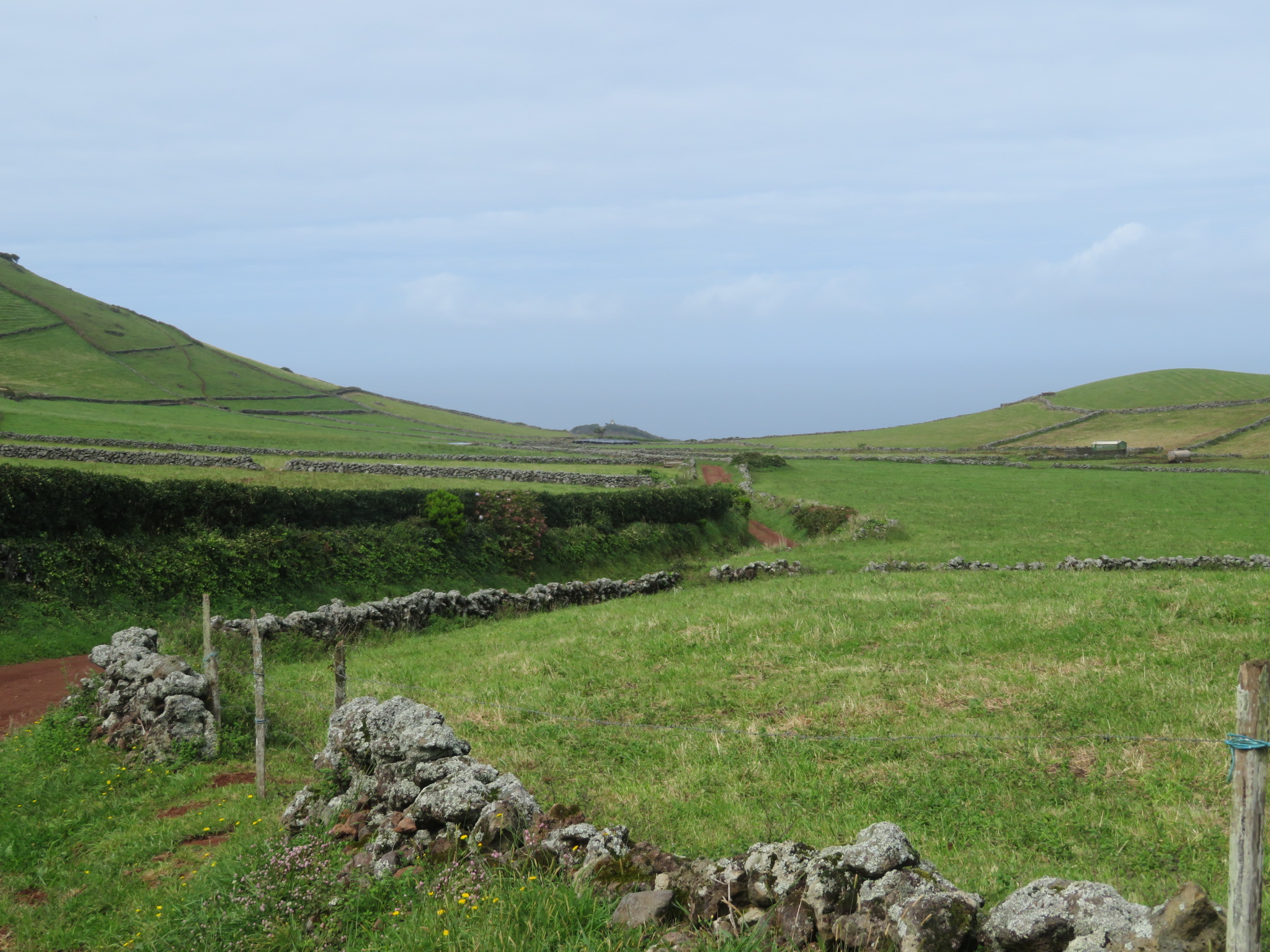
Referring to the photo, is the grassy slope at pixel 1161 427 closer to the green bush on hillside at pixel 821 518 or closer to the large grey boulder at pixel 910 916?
the green bush on hillside at pixel 821 518

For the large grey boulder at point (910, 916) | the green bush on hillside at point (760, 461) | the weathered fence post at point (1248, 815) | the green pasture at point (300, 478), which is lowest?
the large grey boulder at point (910, 916)

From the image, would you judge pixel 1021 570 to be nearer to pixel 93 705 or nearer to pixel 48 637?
pixel 93 705

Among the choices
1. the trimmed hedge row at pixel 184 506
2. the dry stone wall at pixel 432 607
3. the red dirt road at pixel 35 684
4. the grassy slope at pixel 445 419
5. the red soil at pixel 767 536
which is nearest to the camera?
the red dirt road at pixel 35 684

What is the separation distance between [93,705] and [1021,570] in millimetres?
24307

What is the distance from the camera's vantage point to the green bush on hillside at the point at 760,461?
67250mm

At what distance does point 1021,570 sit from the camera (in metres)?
25.9

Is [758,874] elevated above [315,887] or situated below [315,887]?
above

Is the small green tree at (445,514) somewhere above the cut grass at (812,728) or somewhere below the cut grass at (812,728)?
above

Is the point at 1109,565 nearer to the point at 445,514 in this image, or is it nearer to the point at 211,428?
the point at 445,514

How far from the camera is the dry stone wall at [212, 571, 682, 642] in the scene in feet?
66.9

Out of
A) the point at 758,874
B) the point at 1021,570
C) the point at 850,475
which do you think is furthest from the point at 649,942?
the point at 850,475

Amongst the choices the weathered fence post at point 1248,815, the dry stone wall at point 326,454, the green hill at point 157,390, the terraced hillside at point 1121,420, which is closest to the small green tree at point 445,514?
the weathered fence post at point 1248,815

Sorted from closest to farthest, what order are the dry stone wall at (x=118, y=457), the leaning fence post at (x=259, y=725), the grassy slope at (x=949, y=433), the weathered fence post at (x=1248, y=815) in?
the weathered fence post at (x=1248, y=815), the leaning fence post at (x=259, y=725), the dry stone wall at (x=118, y=457), the grassy slope at (x=949, y=433)

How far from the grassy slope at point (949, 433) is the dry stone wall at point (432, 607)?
232ft
